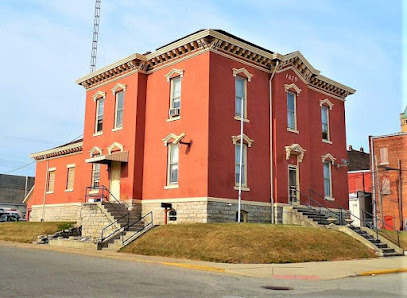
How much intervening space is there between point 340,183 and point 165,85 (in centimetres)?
1432

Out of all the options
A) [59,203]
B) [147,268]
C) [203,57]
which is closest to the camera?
[147,268]

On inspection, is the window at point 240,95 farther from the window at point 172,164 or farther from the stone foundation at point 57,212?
the stone foundation at point 57,212

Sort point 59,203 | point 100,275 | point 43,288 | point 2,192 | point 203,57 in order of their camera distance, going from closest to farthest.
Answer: point 43,288
point 100,275
point 203,57
point 59,203
point 2,192

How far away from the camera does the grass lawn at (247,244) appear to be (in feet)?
56.1

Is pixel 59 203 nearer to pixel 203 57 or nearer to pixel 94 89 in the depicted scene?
pixel 94 89

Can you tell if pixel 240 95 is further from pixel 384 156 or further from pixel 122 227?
pixel 384 156

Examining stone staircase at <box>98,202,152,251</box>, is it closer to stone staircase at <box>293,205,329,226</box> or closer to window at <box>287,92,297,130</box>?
stone staircase at <box>293,205,329,226</box>

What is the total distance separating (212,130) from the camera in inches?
915

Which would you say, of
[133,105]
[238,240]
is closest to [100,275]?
[238,240]

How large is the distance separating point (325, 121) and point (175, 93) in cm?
1180

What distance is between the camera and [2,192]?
7231 centimetres

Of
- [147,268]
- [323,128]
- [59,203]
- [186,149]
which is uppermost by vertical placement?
[323,128]

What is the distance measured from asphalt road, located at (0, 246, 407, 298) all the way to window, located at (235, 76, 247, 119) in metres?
13.0

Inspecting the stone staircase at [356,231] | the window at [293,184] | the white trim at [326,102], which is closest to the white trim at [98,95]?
the window at [293,184]
